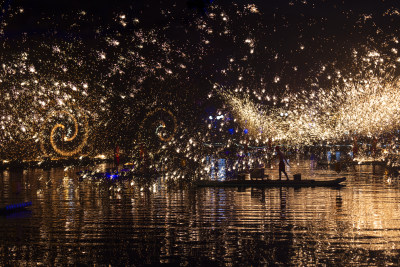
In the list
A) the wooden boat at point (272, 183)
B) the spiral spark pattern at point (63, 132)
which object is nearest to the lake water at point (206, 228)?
the wooden boat at point (272, 183)

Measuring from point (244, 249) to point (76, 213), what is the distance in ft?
22.5

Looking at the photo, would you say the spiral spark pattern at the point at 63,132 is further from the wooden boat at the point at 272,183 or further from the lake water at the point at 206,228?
the lake water at the point at 206,228

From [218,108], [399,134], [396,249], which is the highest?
[218,108]

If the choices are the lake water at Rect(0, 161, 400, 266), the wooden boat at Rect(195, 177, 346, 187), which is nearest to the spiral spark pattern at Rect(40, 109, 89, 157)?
the wooden boat at Rect(195, 177, 346, 187)

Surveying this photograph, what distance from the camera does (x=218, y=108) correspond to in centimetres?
9162

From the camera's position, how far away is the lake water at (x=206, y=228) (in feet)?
33.4

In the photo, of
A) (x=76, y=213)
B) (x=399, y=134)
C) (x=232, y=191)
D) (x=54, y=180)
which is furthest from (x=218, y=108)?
(x=76, y=213)

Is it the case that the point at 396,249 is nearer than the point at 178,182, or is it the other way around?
the point at 396,249

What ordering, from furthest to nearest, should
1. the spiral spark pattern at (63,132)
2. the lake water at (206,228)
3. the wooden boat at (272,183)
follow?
the spiral spark pattern at (63,132), the wooden boat at (272,183), the lake water at (206,228)

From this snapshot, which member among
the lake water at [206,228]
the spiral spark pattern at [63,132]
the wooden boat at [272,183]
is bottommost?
the lake water at [206,228]

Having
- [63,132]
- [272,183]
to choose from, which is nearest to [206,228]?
[272,183]

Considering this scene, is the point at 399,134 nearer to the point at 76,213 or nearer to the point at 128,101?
the point at 128,101

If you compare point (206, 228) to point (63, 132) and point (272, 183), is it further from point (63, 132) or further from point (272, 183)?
point (63, 132)

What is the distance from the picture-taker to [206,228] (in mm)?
13312
